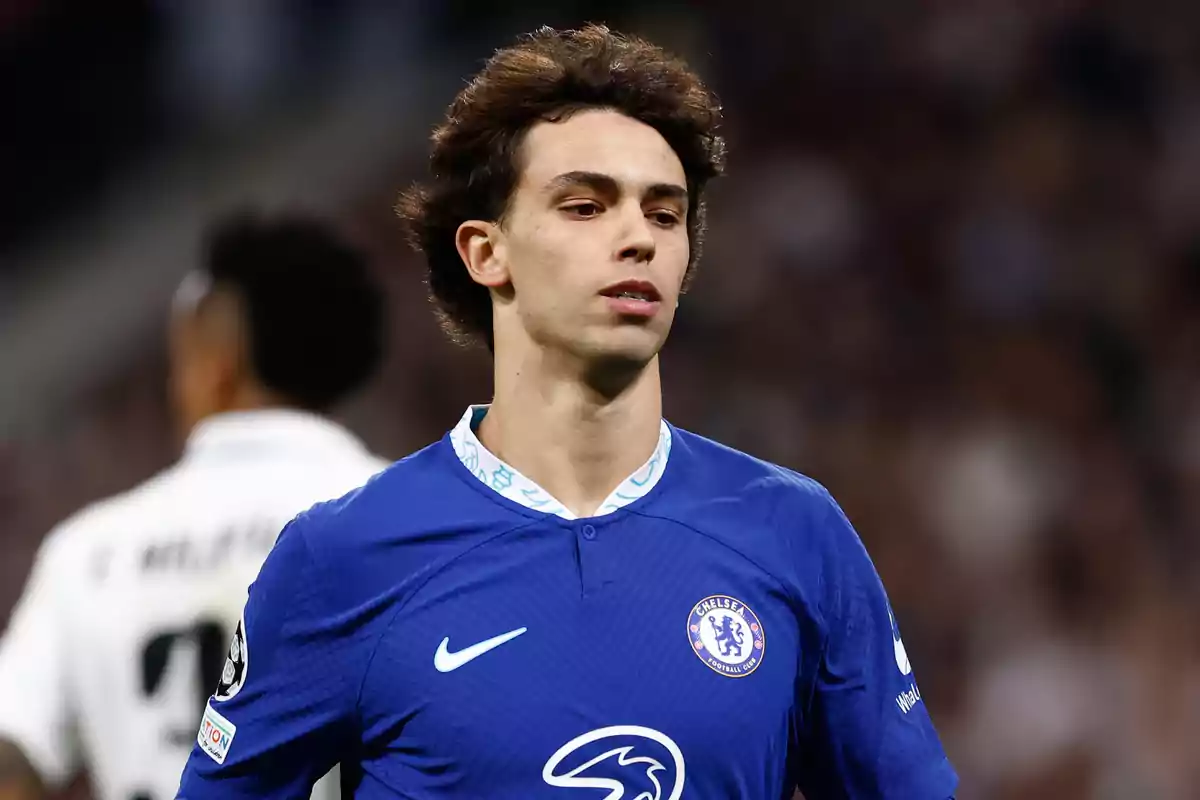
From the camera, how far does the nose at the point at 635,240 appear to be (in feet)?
7.58

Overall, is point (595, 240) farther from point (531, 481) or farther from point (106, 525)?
point (106, 525)

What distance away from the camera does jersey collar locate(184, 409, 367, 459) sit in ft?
11.2

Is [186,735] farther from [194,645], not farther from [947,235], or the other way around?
[947,235]

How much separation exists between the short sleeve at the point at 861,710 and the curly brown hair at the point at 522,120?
1.96ft

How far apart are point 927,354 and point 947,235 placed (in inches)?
25.6

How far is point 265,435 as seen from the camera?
344cm

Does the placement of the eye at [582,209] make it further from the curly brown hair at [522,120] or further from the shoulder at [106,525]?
the shoulder at [106,525]

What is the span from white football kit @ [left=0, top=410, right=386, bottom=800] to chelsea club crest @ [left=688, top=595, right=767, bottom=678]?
116 cm

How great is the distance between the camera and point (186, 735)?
3270mm

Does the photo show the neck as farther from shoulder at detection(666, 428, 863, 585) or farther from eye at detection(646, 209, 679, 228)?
eye at detection(646, 209, 679, 228)

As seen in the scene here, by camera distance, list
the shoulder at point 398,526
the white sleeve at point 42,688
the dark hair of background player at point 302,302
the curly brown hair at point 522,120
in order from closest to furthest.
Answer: the shoulder at point 398,526
the curly brown hair at point 522,120
the white sleeve at point 42,688
the dark hair of background player at point 302,302

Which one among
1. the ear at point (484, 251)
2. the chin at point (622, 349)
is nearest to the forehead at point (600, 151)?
the ear at point (484, 251)

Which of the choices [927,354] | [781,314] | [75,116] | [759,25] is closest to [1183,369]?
[927,354]

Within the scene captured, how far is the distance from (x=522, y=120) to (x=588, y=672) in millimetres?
794
